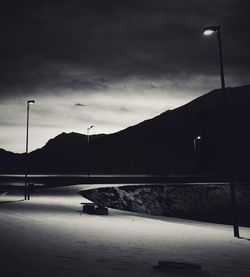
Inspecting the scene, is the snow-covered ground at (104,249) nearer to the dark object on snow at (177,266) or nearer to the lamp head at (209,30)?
the dark object on snow at (177,266)

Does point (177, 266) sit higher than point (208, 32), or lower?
lower

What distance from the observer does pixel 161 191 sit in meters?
48.6

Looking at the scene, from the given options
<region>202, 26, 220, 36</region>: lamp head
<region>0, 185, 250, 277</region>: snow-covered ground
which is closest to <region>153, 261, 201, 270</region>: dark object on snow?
<region>0, 185, 250, 277</region>: snow-covered ground

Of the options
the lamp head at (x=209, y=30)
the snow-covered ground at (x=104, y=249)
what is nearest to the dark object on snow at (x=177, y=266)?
the snow-covered ground at (x=104, y=249)

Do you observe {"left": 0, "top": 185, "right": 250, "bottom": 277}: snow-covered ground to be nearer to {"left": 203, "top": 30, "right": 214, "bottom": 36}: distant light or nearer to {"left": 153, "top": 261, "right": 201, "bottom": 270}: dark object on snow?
{"left": 153, "top": 261, "right": 201, "bottom": 270}: dark object on snow

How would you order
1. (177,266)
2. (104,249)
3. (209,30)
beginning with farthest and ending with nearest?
1. (209,30)
2. (104,249)
3. (177,266)

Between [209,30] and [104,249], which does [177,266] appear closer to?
[104,249]

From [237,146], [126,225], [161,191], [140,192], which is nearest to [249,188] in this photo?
[161,191]

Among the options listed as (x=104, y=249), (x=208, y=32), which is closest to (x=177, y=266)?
(x=104, y=249)

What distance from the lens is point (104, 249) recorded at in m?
10.3

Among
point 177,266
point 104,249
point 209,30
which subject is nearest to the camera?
point 177,266

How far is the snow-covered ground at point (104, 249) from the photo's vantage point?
774cm

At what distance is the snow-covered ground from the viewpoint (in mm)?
7738

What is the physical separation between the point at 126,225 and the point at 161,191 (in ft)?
107
